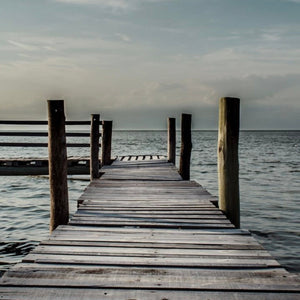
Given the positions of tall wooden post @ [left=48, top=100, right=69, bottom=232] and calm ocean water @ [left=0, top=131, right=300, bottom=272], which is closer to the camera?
tall wooden post @ [left=48, top=100, right=69, bottom=232]

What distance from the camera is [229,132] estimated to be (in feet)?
19.3

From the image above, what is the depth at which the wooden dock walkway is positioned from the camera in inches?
122

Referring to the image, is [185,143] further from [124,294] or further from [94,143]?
[124,294]

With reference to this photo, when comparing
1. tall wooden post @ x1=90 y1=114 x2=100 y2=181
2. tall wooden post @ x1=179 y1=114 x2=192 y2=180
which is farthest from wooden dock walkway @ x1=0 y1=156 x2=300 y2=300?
tall wooden post @ x1=179 y1=114 x2=192 y2=180

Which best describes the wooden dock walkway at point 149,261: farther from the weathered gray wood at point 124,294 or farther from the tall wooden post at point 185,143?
the tall wooden post at point 185,143

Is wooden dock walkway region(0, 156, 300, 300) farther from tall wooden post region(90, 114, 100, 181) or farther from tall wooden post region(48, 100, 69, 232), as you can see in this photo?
tall wooden post region(90, 114, 100, 181)

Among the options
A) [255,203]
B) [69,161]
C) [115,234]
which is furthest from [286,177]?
[115,234]

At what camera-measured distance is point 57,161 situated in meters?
6.05

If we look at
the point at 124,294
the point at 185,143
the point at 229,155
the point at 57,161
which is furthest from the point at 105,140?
the point at 124,294

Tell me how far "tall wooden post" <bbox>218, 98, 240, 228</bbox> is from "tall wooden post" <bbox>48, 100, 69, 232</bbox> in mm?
2177

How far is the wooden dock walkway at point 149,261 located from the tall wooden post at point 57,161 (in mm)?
343

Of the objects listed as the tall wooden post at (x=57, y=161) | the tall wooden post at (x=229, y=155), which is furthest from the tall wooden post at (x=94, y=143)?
the tall wooden post at (x=229, y=155)

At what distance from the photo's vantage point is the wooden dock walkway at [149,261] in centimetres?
309

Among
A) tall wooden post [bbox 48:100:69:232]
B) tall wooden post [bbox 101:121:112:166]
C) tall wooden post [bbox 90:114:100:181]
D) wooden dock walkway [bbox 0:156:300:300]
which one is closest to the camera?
wooden dock walkway [bbox 0:156:300:300]
